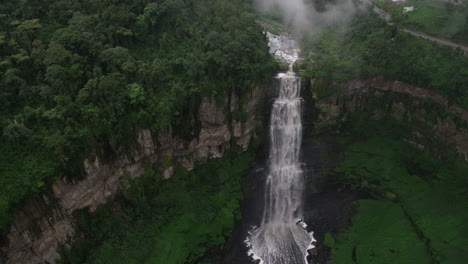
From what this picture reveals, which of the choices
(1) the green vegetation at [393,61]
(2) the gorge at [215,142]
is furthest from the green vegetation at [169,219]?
(1) the green vegetation at [393,61]

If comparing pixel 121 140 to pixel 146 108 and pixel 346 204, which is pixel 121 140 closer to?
pixel 146 108

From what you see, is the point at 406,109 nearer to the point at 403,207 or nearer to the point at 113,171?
the point at 403,207

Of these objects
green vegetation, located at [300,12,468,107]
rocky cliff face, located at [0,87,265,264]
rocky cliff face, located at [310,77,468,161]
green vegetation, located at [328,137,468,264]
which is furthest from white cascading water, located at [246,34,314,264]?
green vegetation, located at [328,137,468,264]

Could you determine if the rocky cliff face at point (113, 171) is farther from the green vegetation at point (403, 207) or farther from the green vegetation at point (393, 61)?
the green vegetation at point (403, 207)

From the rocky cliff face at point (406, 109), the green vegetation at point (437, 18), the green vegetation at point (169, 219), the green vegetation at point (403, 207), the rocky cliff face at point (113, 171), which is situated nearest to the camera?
the rocky cliff face at point (113, 171)

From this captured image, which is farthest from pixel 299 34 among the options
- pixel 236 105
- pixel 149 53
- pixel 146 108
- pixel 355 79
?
pixel 146 108

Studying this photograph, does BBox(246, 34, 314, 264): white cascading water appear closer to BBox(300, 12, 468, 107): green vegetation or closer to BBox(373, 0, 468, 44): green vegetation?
BBox(300, 12, 468, 107): green vegetation
